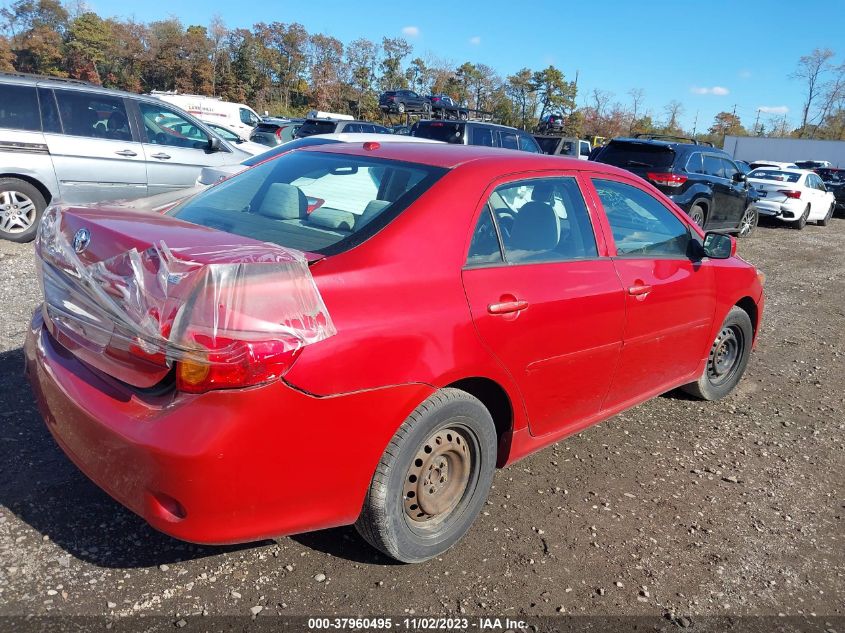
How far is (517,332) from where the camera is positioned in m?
2.88

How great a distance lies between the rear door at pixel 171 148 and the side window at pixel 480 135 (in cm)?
515

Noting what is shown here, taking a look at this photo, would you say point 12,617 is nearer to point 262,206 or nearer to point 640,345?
point 262,206

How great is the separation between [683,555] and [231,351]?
227 centimetres

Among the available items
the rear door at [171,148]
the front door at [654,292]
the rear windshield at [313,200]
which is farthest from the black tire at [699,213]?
the rear windshield at [313,200]

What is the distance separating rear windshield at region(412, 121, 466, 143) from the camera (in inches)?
499

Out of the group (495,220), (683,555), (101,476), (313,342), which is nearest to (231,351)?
(313,342)

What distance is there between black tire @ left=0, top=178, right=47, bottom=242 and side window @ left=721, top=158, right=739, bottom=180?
11.8 m

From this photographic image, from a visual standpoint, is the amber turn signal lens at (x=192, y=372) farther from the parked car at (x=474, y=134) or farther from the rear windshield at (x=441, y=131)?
the rear windshield at (x=441, y=131)

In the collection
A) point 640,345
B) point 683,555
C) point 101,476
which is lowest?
point 683,555

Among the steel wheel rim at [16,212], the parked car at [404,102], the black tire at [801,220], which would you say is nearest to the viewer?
the steel wheel rim at [16,212]

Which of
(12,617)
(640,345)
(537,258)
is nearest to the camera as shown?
→ (12,617)

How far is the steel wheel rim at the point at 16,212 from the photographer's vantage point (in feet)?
24.9

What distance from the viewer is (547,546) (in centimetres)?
301

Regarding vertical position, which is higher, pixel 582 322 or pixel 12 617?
pixel 582 322
